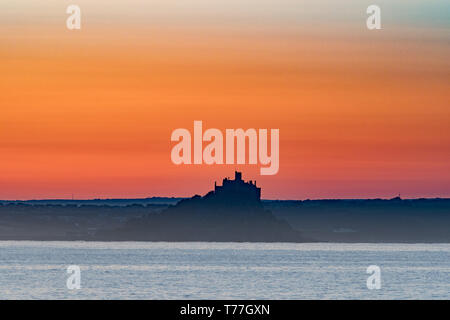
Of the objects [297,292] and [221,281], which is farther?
[221,281]

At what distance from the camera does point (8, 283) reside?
305ft

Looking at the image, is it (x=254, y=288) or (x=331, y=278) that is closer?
(x=254, y=288)
